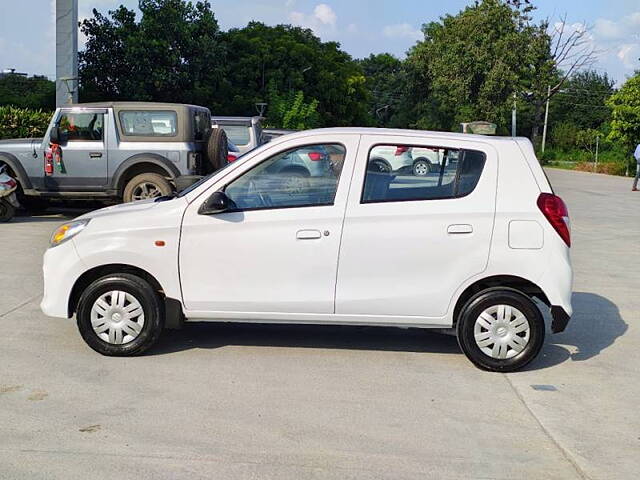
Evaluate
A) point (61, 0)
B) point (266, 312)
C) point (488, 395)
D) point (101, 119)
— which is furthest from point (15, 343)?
A: point (61, 0)

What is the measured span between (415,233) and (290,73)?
151 ft

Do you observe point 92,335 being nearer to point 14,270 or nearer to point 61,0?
point 14,270

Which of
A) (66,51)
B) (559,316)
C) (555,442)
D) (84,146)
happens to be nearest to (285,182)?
(559,316)

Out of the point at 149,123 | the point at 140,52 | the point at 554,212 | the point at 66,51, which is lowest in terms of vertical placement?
the point at 554,212

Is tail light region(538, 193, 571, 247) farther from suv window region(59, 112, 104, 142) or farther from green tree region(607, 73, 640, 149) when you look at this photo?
green tree region(607, 73, 640, 149)

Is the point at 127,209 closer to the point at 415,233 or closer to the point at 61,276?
the point at 61,276

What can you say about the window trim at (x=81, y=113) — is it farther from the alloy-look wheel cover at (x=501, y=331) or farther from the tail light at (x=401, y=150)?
the alloy-look wheel cover at (x=501, y=331)

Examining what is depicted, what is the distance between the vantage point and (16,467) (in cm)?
441

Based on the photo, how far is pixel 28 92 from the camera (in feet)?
134

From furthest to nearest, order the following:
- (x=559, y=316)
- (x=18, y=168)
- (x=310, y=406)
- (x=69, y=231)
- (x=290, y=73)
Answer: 1. (x=290, y=73)
2. (x=18, y=168)
3. (x=69, y=231)
4. (x=559, y=316)
5. (x=310, y=406)

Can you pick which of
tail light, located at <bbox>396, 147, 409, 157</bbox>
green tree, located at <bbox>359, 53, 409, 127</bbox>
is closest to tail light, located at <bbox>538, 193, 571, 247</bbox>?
tail light, located at <bbox>396, 147, 409, 157</bbox>

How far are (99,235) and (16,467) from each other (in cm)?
232

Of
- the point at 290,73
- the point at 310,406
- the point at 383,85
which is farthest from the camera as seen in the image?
the point at 383,85

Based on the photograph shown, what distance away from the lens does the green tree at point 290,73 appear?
1896 inches
